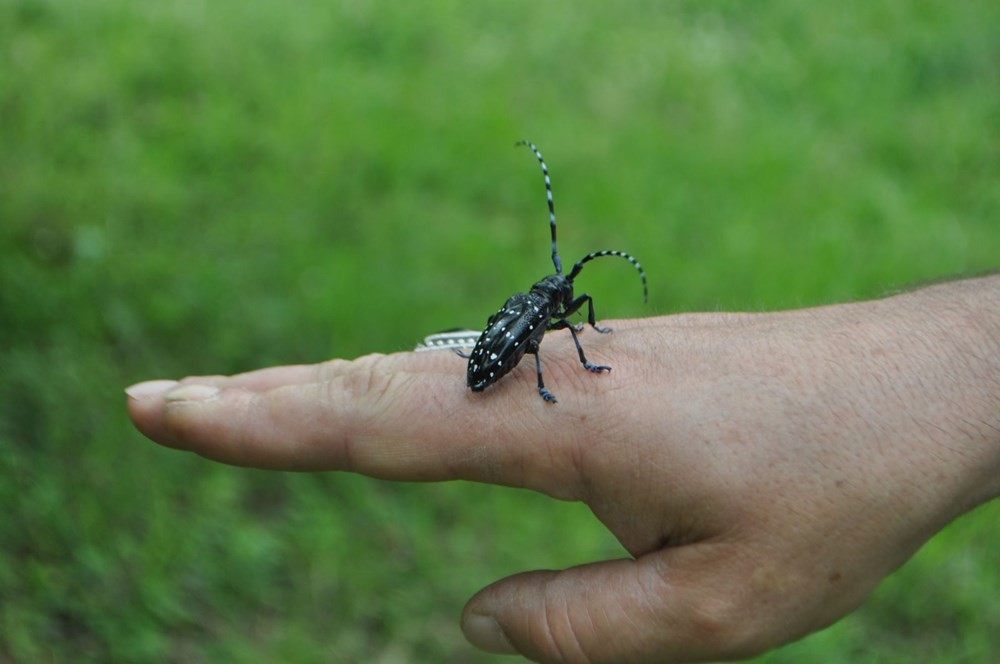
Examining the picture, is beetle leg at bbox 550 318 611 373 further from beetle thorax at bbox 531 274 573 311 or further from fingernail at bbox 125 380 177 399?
fingernail at bbox 125 380 177 399

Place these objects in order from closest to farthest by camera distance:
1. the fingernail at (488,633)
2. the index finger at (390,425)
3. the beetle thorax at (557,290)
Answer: the fingernail at (488,633) < the index finger at (390,425) < the beetle thorax at (557,290)

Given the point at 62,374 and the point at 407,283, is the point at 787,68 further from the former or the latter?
the point at 62,374

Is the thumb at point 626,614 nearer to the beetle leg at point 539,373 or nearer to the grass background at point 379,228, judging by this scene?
the beetle leg at point 539,373

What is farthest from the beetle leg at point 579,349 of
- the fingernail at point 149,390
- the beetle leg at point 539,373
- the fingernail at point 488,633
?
the fingernail at point 149,390

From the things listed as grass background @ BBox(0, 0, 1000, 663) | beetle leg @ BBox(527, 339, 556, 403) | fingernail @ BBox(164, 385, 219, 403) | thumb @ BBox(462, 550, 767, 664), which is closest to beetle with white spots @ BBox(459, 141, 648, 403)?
beetle leg @ BBox(527, 339, 556, 403)

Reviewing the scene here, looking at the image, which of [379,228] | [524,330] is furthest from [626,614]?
[379,228]

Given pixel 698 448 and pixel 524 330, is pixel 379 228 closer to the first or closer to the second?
pixel 524 330

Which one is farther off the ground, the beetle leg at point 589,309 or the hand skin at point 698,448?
the beetle leg at point 589,309
